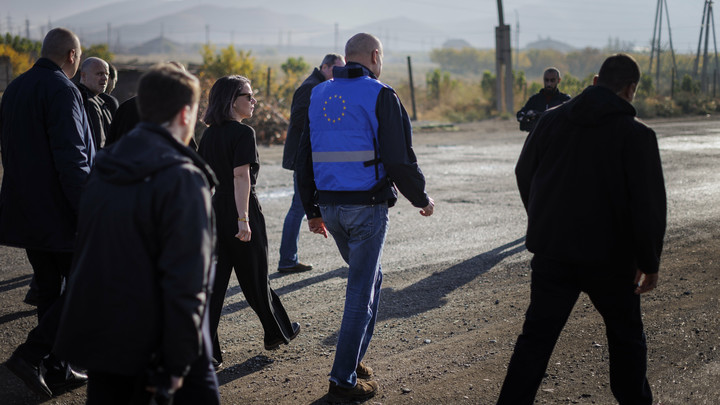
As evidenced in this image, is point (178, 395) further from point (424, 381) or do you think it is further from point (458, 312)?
point (458, 312)

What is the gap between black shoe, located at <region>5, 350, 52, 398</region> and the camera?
13.5 ft

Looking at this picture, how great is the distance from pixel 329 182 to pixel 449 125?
25358mm

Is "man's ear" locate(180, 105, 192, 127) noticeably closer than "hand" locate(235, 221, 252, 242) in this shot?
Yes

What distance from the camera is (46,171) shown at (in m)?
4.33

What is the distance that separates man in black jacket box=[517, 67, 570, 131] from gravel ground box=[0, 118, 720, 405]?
57.9 inches

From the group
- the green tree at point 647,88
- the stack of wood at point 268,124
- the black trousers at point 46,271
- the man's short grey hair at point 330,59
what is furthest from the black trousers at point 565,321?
the green tree at point 647,88

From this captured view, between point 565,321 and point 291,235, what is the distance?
4172mm

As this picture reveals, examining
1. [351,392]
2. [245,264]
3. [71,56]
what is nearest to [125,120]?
[71,56]

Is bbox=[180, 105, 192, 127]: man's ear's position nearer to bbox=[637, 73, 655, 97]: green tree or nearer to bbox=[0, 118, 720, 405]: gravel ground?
bbox=[0, 118, 720, 405]: gravel ground

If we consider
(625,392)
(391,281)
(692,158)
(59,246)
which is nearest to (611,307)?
(625,392)

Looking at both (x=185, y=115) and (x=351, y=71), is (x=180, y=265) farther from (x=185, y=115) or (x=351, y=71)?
(x=351, y=71)

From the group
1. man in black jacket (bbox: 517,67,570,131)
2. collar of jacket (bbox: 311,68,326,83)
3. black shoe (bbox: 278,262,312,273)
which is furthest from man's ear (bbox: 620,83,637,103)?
man in black jacket (bbox: 517,67,570,131)

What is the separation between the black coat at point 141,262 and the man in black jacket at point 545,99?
7.16 metres

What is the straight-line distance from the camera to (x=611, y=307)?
3.48 metres
